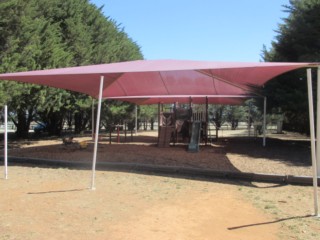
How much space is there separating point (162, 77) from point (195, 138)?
262 cm

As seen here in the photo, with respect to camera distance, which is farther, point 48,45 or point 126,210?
point 48,45

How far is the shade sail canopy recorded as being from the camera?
9914 millimetres

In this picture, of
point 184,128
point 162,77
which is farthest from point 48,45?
point 184,128

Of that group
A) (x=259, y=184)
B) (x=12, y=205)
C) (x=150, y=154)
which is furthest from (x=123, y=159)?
(x=12, y=205)

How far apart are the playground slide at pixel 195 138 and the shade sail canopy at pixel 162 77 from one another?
5.14ft

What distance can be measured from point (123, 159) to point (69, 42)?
37.5ft

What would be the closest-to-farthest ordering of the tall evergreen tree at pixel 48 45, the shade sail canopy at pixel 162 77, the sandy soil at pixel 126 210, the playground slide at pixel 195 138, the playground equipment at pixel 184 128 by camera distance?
the sandy soil at pixel 126 210
the shade sail canopy at pixel 162 77
the tall evergreen tree at pixel 48 45
the playground slide at pixel 195 138
the playground equipment at pixel 184 128

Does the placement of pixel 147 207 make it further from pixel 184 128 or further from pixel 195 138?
pixel 184 128

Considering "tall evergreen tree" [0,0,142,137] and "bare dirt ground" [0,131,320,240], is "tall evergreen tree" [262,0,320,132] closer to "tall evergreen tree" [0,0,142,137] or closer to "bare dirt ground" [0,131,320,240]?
"bare dirt ground" [0,131,320,240]

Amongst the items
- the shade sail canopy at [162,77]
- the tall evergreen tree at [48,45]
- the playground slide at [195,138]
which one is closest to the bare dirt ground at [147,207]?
the shade sail canopy at [162,77]

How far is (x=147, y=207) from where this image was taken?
22.4ft

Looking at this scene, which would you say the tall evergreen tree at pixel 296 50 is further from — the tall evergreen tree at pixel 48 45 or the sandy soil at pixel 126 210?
the tall evergreen tree at pixel 48 45

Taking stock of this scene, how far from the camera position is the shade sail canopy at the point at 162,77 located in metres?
9.91

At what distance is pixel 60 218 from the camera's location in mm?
6047
